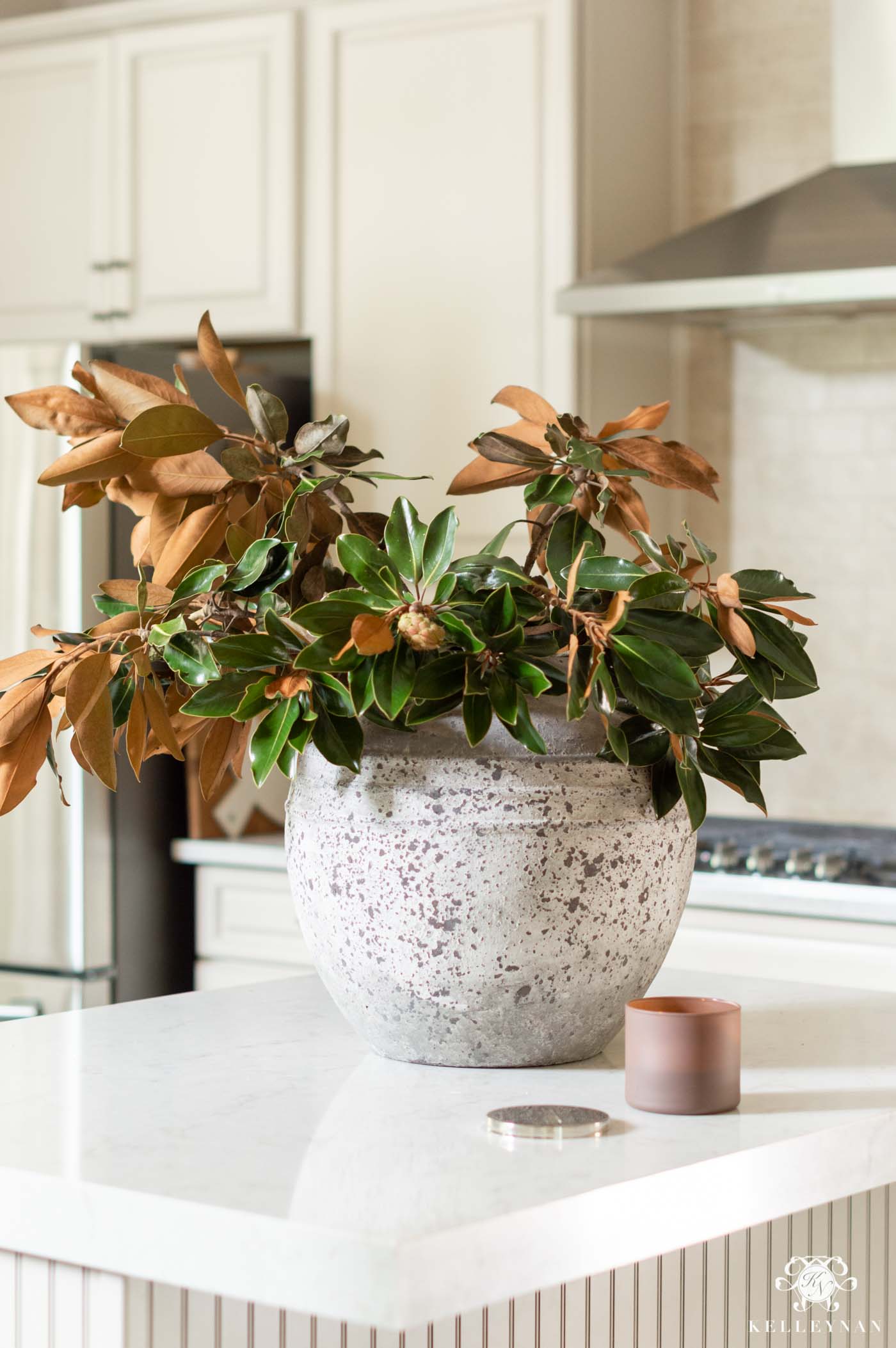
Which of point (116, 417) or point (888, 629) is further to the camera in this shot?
point (888, 629)

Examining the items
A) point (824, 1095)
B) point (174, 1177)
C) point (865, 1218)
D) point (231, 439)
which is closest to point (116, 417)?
point (231, 439)

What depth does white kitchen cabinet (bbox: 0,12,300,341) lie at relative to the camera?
117 inches

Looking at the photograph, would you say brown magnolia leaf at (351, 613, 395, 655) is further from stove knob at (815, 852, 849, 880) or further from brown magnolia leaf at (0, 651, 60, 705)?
stove knob at (815, 852, 849, 880)

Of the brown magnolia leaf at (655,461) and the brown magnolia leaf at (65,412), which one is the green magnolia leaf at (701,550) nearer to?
the brown magnolia leaf at (655,461)

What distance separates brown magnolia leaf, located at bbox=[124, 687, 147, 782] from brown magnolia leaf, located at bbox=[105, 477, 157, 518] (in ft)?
0.40

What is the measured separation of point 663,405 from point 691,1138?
0.47m

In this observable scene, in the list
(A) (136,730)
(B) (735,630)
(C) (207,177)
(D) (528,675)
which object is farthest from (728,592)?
(C) (207,177)

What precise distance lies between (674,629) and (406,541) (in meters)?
0.15

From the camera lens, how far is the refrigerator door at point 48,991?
9.07 feet

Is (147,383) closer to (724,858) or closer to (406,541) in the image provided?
(406,541)

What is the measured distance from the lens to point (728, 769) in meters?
0.96

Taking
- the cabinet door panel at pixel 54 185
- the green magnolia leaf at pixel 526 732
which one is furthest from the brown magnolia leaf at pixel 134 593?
Result: the cabinet door panel at pixel 54 185

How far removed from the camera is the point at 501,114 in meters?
2.74

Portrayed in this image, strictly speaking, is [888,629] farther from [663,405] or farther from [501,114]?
[663,405]
